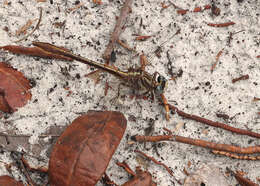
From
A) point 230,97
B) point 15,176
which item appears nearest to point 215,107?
point 230,97

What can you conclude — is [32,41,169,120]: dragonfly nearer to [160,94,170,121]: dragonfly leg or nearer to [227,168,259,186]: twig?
[160,94,170,121]: dragonfly leg

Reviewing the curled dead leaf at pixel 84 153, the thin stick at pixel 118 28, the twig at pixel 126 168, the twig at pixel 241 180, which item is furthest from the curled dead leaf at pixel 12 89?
the twig at pixel 241 180

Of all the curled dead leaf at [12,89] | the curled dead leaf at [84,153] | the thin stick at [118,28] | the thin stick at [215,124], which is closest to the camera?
the curled dead leaf at [84,153]

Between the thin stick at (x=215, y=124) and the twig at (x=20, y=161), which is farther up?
the thin stick at (x=215, y=124)

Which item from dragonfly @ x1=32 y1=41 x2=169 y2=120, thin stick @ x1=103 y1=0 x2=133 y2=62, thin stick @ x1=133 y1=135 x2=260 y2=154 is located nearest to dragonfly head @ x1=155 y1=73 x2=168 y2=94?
dragonfly @ x1=32 y1=41 x2=169 y2=120

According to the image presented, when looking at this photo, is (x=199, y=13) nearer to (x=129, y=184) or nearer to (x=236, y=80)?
(x=236, y=80)

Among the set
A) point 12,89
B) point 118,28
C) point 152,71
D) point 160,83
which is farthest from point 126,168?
point 118,28

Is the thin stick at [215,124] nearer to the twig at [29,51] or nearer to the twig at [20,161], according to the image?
the twig at [29,51]

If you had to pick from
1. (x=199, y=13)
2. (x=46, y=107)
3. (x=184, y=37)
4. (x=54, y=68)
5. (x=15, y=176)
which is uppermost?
(x=199, y=13)
